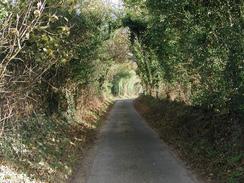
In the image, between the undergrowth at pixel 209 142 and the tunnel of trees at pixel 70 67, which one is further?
Result: the undergrowth at pixel 209 142

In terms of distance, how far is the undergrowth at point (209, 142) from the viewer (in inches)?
471

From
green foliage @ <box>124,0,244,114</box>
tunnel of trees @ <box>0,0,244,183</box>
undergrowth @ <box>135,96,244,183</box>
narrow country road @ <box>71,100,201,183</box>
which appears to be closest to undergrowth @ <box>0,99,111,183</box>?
tunnel of trees @ <box>0,0,244,183</box>

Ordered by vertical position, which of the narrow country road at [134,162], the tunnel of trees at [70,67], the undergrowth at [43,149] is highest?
the tunnel of trees at [70,67]

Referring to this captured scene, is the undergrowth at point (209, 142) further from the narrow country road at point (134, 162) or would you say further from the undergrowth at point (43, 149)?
the undergrowth at point (43, 149)

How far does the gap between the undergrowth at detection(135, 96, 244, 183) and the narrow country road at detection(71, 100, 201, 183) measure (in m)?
0.52

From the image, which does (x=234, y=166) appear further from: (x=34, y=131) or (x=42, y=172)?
(x=34, y=131)

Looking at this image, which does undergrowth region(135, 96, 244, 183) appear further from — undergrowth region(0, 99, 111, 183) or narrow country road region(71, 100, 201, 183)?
undergrowth region(0, 99, 111, 183)

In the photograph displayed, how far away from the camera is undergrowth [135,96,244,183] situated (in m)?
12.0

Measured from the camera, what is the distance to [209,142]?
49.1 ft

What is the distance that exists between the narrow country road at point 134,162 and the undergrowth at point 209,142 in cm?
52

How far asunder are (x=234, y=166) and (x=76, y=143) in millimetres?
7387

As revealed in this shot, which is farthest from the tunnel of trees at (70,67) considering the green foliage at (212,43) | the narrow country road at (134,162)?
the narrow country road at (134,162)

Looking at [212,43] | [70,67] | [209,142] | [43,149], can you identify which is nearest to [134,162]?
[209,142]

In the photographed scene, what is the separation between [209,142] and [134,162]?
2.74 metres
